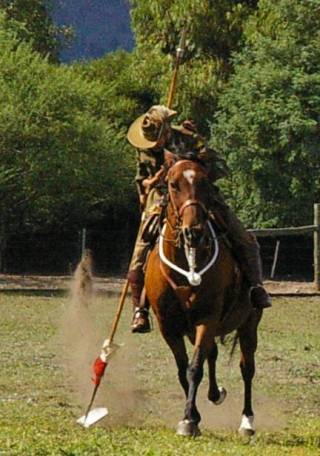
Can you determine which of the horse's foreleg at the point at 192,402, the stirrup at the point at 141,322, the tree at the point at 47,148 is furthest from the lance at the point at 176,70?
the tree at the point at 47,148

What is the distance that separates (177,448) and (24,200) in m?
25.2

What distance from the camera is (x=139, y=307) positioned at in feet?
35.7

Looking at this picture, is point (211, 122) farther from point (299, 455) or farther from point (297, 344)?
point (299, 455)

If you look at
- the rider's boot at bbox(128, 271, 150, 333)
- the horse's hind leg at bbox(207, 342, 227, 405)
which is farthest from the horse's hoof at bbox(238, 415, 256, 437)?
the rider's boot at bbox(128, 271, 150, 333)

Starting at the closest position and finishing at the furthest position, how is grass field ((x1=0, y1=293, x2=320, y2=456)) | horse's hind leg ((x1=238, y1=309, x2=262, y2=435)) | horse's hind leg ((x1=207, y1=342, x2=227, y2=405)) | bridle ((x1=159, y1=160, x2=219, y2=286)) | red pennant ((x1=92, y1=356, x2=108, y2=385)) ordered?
grass field ((x1=0, y1=293, x2=320, y2=456))
bridle ((x1=159, y1=160, x2=219, y2=286))
red pennant ((x1=92, y1=356, x2=108, y2=385))
horse's hind leg ((x1=238, y1=309, x2=262, y2=435))
horse's hind leg ((x1=207, y1=342, x2=227, y2=405))

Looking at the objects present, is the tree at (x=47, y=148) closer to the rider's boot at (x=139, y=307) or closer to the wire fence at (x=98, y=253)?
the wire fence at (x=98, y=253)

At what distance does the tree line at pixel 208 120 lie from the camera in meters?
32.2

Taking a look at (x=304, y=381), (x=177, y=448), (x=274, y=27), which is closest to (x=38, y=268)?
(x=274, y=27)

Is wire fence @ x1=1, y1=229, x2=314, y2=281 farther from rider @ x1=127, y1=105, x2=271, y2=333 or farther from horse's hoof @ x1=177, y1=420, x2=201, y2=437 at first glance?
horse's hoof @ x1=177, y1=420, x2=201, y2=437

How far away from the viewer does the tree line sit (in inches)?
1268

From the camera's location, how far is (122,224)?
40000mm

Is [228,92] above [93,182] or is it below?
above

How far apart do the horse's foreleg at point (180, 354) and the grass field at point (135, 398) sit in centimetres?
42

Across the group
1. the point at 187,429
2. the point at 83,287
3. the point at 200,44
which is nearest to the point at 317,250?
the point at 200,44
